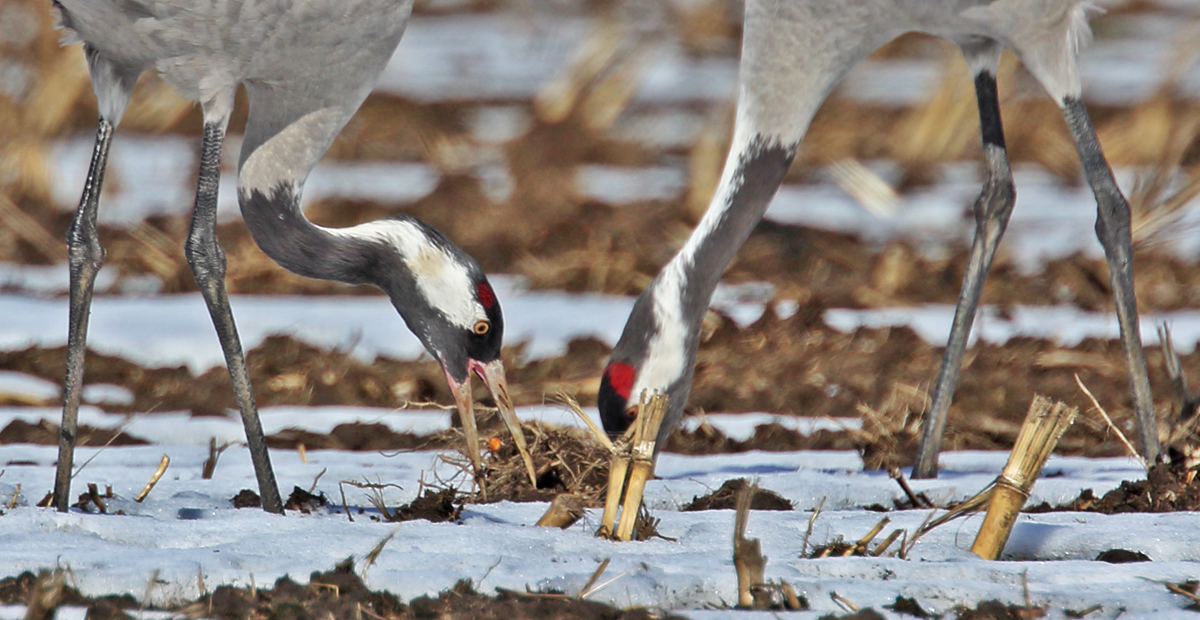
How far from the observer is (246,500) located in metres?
3.63

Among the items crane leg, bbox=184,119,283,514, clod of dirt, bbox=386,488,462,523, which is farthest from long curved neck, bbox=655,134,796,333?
crane leg, bbox=184,119,283,514

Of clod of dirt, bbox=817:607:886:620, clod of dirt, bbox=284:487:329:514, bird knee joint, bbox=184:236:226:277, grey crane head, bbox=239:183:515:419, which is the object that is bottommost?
clod of dirt, bbox=817:607:886:620

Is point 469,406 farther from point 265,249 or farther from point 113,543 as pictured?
point 113,543

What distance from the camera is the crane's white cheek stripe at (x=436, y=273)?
13.0 feet

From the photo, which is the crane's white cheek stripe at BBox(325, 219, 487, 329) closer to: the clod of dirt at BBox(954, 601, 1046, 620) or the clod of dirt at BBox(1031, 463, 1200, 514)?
the clod of dirt at BBox(1031, 463, 1200, 514)

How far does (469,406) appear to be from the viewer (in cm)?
400

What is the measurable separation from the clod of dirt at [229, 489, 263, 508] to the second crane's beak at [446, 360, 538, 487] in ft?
1.91

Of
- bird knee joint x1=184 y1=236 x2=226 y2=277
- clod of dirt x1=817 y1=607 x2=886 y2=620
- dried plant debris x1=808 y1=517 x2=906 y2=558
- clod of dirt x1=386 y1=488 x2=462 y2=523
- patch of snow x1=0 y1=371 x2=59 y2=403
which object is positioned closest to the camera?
clod of dirt x1=817 y1=607 x2=886 y2=620

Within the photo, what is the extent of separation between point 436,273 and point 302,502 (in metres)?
0.78

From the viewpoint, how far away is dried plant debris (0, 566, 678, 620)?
236cm

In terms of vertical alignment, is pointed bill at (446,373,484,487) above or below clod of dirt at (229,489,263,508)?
above

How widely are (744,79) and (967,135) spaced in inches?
245

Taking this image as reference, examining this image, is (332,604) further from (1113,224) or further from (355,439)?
(1113,224)

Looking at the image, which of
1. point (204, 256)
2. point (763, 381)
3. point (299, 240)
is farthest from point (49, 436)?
point (763, 381)
